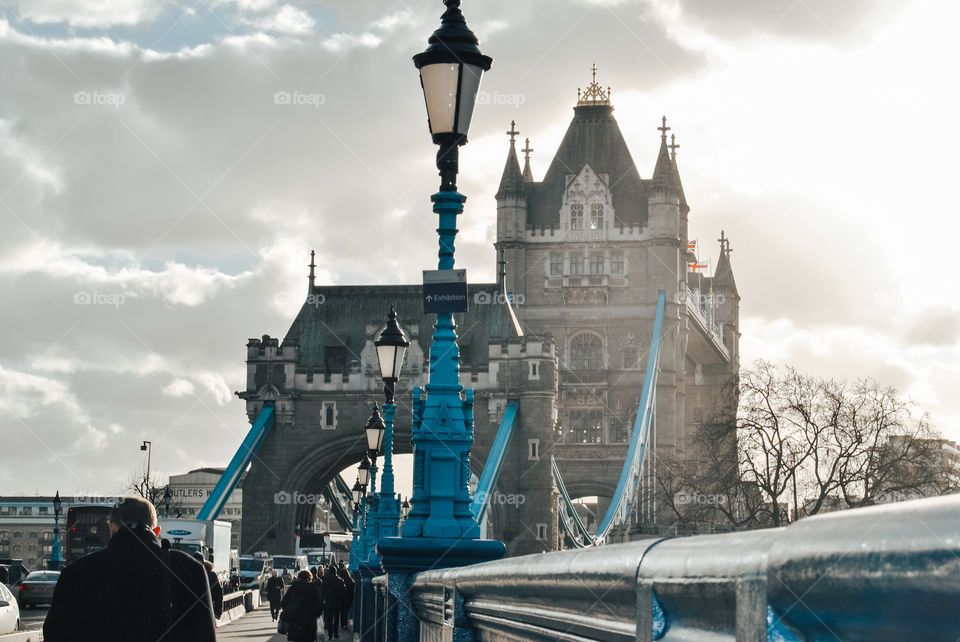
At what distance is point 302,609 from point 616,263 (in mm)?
50695

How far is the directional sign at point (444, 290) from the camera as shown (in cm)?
771

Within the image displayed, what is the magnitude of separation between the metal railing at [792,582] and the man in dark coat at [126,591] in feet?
7.80

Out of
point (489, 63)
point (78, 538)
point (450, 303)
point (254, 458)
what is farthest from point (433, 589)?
point (254, 458)

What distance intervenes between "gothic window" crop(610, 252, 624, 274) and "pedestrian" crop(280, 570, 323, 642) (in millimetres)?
50196

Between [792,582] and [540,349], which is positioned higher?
[540,349]

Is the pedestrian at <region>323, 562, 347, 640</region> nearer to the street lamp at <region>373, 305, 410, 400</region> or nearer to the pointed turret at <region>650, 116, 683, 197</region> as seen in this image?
the street lamp at <region>373, 305, 410, 400</region>

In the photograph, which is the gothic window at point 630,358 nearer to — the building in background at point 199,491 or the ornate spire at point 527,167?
the ornate spire at point 527,167

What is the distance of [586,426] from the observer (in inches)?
2429

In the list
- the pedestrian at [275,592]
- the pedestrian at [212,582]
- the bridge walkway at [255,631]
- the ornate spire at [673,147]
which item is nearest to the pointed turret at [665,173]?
the ornate spire at [673,147]

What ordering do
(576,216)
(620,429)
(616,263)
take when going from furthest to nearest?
1. (576,216)
2. (616,263)
3. (620,429)

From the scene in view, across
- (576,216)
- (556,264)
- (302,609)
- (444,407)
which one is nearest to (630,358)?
(556,264)

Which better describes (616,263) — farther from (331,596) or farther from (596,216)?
(331,596)

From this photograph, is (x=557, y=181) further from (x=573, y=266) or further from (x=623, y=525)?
(x=623, y=525)

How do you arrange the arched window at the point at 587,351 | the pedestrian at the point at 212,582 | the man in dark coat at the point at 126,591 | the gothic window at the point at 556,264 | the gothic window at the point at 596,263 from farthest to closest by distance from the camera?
the gothic window at the point at 556,264
the gothic window at the point at 596,263
the arched window at the point at 587,351
the pedestrian at the point at 212,582
the man in dark coat at the point at 126,591
